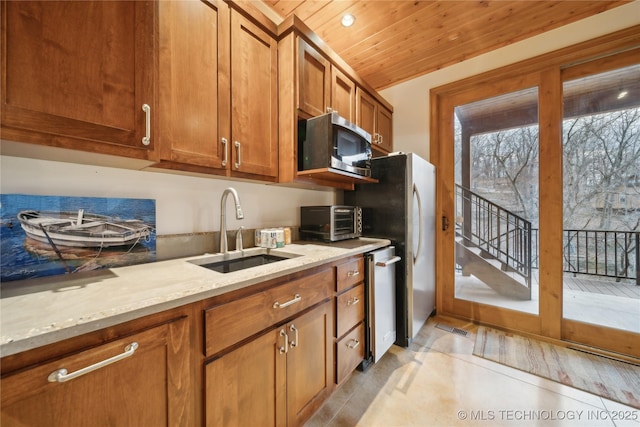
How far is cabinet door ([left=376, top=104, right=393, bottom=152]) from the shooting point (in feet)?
8.57

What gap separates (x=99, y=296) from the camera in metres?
0.73

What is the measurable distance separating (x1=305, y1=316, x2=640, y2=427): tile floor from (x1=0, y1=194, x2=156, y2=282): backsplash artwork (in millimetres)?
1337

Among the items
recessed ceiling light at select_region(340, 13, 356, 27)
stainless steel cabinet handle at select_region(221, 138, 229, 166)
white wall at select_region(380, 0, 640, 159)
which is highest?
recessed ceiling light at select_region(340, 13, 356, 27)

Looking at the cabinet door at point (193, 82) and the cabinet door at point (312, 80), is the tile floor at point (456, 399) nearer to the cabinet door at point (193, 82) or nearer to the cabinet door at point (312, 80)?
the cabinet door at point (193, 82)

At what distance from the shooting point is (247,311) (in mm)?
951

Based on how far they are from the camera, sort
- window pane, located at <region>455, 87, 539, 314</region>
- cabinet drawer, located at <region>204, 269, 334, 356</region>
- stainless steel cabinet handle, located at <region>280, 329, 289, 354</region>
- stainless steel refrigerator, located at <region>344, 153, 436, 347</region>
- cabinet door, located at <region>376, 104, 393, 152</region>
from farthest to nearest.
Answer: cabinet door, located at <region>376, 104, 393, 152</region> < window pane, located at <region>455, 87, 539, 314</region> < stainless steel refrigerator, located at <region>344, 153, 436, 347</region> < stainless steel cabinet handle, located at <region>280, 329, 289, 354</region> < cabinet drawer, located at <region>204, 269, 334, 356</region>

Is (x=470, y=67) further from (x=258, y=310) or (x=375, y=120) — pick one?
(x=258, y=310)

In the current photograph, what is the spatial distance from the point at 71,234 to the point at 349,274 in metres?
1.38

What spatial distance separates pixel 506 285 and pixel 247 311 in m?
2.60

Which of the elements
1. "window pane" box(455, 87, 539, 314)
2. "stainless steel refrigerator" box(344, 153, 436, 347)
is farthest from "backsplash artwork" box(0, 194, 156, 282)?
"window pane" box(455, 87, 539, 314)

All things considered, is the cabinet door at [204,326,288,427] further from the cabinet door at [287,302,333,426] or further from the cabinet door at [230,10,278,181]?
the cabinet door at [230,10,278,181]

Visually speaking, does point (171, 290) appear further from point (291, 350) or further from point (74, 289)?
point (291, 350)

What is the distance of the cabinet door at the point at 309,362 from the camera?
1132 mm

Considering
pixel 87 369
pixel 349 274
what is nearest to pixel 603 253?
pixel 349 274
